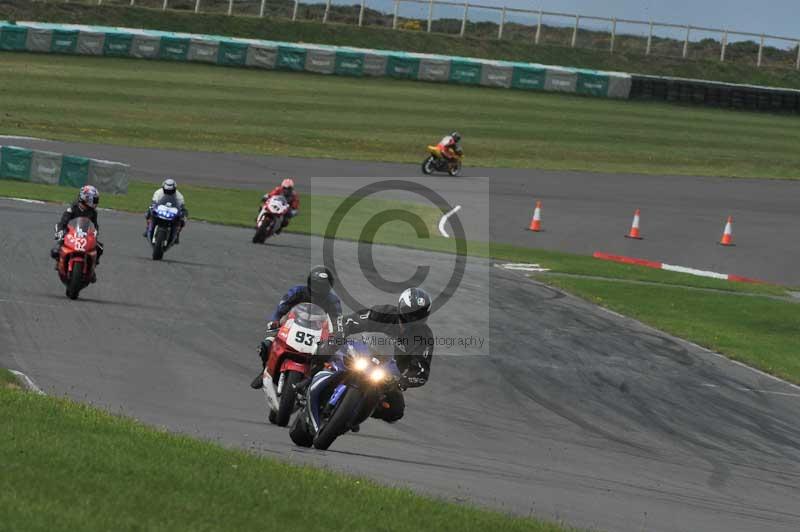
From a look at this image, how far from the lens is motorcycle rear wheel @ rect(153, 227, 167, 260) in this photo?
71.8ft

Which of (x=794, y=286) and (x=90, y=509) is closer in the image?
(x=90, y=509)

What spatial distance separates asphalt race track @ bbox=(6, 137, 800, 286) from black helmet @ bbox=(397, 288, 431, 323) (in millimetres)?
21554

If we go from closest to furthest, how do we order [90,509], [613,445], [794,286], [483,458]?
[90,509]
[483,458]
[613,445]
[794,286]

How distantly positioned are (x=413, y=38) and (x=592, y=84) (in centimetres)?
1045

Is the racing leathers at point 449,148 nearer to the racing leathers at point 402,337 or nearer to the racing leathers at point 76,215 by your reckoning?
the racing leathers at point 76,215

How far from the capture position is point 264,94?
5338cm

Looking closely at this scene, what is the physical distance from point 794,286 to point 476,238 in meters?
7.76

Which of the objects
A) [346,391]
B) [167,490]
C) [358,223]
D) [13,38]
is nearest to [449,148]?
[358,223]

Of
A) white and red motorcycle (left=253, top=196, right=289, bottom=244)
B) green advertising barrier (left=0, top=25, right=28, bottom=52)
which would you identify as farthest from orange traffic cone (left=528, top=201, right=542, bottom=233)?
green advertising barrier (left=0, top=25, right=28, bottom=52)

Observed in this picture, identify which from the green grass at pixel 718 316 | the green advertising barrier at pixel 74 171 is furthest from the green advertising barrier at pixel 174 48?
the green grass at pixel 718 316

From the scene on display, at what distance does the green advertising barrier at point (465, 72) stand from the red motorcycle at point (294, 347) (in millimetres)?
49469

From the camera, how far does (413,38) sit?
66.7 m

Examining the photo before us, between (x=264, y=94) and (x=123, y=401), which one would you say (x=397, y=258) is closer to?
(x=123, y=401)

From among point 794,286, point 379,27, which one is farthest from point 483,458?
point 379,27
